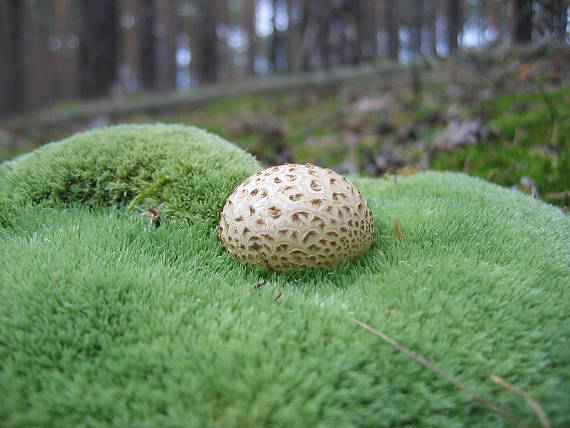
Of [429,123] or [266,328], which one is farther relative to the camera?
[429,123]

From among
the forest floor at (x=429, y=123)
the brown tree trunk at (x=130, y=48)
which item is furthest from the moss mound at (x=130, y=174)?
the brown tree trunk at (x=130, y=48)

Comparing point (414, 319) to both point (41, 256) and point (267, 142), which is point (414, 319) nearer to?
point (41, 256)

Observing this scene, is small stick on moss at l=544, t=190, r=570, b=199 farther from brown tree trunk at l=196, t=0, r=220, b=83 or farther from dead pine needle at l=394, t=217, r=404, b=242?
brown tree trunk at l=196, t=0, r=220, b=83

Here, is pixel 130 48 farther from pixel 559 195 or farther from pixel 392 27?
pixel 559 195

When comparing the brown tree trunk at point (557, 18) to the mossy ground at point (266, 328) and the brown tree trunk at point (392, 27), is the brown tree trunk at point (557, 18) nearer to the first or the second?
the mossy ground at point (266, 328)

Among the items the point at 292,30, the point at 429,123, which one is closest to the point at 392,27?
the point at 292,30
